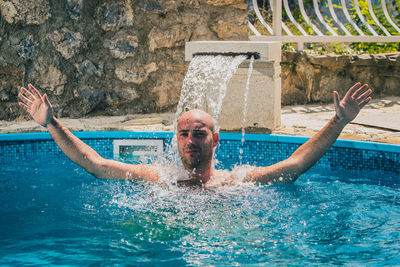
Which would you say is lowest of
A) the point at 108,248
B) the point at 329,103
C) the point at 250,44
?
the point at 108,248

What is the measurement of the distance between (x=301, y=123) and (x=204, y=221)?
2793 mm

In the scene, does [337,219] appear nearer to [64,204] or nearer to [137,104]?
[64,204]

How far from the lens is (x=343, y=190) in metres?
4.00

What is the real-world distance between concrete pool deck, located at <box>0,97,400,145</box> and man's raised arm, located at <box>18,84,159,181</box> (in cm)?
207

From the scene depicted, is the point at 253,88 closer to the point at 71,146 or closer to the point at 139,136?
the point at 139,136

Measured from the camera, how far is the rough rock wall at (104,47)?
6020 mm

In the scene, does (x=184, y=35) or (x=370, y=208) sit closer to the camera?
(x=370, y=208)

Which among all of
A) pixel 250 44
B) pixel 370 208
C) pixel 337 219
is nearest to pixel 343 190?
pixel 370 208

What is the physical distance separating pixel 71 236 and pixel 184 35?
374 centimetres

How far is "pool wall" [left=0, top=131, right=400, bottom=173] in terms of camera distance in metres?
4.55

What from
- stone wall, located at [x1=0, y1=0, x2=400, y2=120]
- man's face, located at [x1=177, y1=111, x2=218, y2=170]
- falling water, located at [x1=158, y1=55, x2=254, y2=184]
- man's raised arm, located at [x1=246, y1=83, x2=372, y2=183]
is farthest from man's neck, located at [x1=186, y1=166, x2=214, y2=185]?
stone wall, located at [x1=0, y1=0, x2=400, y2=120]

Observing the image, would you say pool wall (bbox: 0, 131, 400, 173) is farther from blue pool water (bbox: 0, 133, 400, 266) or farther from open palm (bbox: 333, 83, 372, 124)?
open palm (bbox: 333, 83, 372, 124)

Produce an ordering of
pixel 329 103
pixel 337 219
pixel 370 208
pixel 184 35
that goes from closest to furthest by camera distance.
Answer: pixel 337 219, pixel 370 208, pixel 184 35, pixel 329 103

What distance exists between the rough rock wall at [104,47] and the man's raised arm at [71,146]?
114 inches
